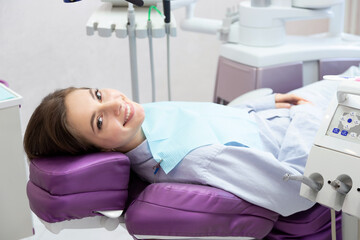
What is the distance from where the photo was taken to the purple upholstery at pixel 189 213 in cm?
135

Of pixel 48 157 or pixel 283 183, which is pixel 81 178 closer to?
pixel 48 157

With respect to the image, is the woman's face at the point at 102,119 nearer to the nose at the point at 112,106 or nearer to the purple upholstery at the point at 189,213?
the nose at the point at 112,106

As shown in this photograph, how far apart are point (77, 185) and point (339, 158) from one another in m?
0.61

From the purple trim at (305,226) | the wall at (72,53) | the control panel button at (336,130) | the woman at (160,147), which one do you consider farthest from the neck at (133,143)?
the wall at (72,53)

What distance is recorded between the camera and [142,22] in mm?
1889

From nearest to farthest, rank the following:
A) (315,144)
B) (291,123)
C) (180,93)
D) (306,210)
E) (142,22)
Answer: (315,144) < (306,210) < (291,123) < (142,22) < (180,93)

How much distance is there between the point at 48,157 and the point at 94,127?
0.14m

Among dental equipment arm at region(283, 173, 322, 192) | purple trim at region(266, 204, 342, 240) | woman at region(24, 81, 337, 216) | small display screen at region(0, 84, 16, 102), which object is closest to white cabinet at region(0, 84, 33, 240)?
small display screen at region(0, 84, 16, 102)

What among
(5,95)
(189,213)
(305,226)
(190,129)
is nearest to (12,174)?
(5,95)

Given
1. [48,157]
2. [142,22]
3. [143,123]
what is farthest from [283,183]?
[142,22]

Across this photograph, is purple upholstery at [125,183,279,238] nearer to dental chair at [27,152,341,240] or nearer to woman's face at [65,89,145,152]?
dental chair at [27,152,341,240]

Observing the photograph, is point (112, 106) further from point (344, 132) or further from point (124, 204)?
point (344, 132)

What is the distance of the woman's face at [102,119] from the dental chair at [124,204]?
0.06 m

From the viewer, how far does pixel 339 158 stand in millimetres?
1203
